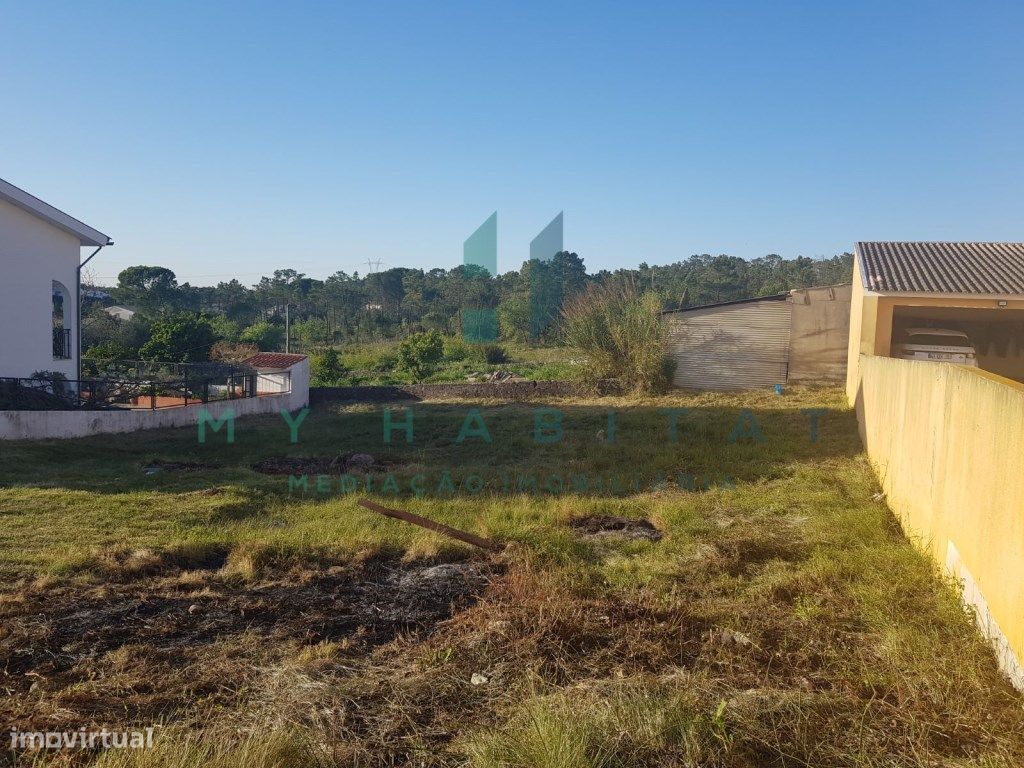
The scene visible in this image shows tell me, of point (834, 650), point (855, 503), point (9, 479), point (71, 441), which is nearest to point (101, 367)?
point (71, 441)

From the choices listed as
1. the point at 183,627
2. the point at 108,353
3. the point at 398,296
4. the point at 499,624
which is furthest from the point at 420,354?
the point at 398,296

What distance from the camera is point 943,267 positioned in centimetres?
1588

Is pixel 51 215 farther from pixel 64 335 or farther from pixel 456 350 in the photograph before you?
pixel 456 350

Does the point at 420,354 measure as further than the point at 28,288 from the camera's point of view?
Yes

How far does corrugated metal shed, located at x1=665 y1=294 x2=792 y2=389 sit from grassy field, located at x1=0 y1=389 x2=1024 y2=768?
8653 mm

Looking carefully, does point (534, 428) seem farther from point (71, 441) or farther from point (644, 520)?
point (71, 441)

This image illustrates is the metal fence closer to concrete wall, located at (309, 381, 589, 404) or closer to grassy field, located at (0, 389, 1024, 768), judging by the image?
concrete wall, located at (309, 381, 589, 404)

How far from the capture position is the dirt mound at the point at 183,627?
379 centimetres

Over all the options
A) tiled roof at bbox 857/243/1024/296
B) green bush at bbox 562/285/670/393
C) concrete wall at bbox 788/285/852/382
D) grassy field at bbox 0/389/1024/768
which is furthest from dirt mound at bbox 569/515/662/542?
concrete wall at bbox 788/285/852/382

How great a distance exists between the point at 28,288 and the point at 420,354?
1337cm

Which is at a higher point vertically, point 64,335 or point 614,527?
point 64,335

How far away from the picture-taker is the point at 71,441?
12711 mm

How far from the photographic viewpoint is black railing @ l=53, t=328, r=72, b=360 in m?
17.7

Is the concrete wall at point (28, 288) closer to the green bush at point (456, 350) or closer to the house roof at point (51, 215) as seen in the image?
the house roof at point (51, 215)
